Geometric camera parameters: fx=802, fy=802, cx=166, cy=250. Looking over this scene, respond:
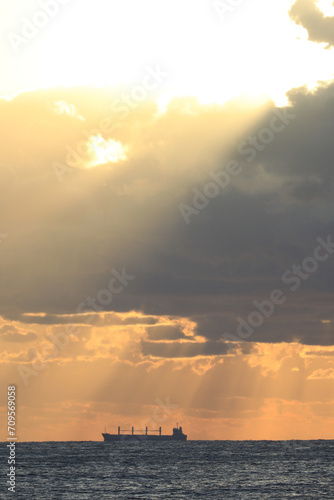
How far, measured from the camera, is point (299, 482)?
19925 centimetres

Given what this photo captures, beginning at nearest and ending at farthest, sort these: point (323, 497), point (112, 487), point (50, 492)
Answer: point (323, 497) → point (50, 492) → point (112, 487)

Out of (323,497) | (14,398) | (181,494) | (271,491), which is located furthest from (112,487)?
(14,398)

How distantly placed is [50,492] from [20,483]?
981 inches

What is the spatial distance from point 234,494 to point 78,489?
36233 mm

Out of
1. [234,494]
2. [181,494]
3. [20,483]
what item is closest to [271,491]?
[234,494]

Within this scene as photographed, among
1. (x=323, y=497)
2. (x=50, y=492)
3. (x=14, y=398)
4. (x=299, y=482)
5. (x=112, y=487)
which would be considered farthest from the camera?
(x=299, y=482)

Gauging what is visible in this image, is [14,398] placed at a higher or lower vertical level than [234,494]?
higher

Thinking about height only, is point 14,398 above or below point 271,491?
above

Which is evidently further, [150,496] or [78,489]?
[78,489]

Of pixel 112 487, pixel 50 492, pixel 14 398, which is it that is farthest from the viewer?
pixel 112 487

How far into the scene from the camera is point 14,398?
13000cm

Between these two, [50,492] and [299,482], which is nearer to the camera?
[50,492]

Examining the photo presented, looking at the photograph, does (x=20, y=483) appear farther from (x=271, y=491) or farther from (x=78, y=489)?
(x=271, y=491)

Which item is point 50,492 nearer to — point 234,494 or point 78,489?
point 78,489
